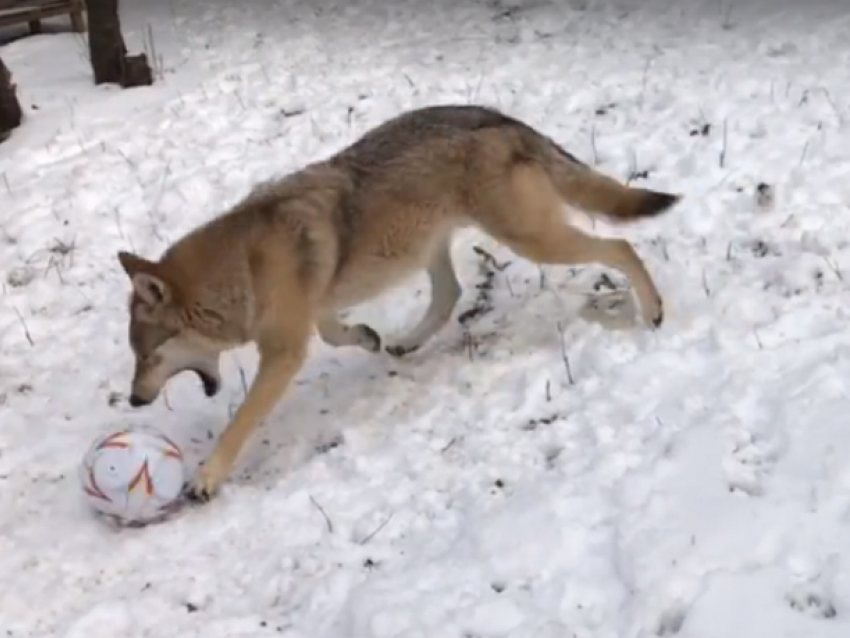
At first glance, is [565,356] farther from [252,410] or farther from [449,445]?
[252,410]

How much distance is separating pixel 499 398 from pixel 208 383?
134 centimetres

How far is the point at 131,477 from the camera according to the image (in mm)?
4371

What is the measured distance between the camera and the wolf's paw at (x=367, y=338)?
5461 mm

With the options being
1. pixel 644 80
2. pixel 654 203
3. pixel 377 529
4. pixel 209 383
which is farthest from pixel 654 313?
pixel 644 80

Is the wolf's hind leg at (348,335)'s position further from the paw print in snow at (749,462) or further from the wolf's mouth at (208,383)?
the paw print in snow at (749,462)

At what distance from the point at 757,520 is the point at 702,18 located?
645cm

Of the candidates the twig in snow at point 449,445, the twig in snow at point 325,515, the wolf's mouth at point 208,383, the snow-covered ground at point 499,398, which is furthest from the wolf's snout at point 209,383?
the twig in snow at point 449,445

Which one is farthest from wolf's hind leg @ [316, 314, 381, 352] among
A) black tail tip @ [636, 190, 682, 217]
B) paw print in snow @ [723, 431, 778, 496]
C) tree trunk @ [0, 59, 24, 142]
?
tree trunk @ [0, 59, 24, 142]

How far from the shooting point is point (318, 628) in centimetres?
374

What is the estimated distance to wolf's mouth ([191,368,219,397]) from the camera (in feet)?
16.8

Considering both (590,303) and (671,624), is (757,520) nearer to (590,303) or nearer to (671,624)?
(671,624)

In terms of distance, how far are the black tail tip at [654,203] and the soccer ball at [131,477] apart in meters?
2.33

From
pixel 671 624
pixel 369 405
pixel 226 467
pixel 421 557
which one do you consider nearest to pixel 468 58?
pixel 369 405

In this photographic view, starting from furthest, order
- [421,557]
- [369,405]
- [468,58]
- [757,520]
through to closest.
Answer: [468,58]
[369,405]
[421,557]
[757,520]
